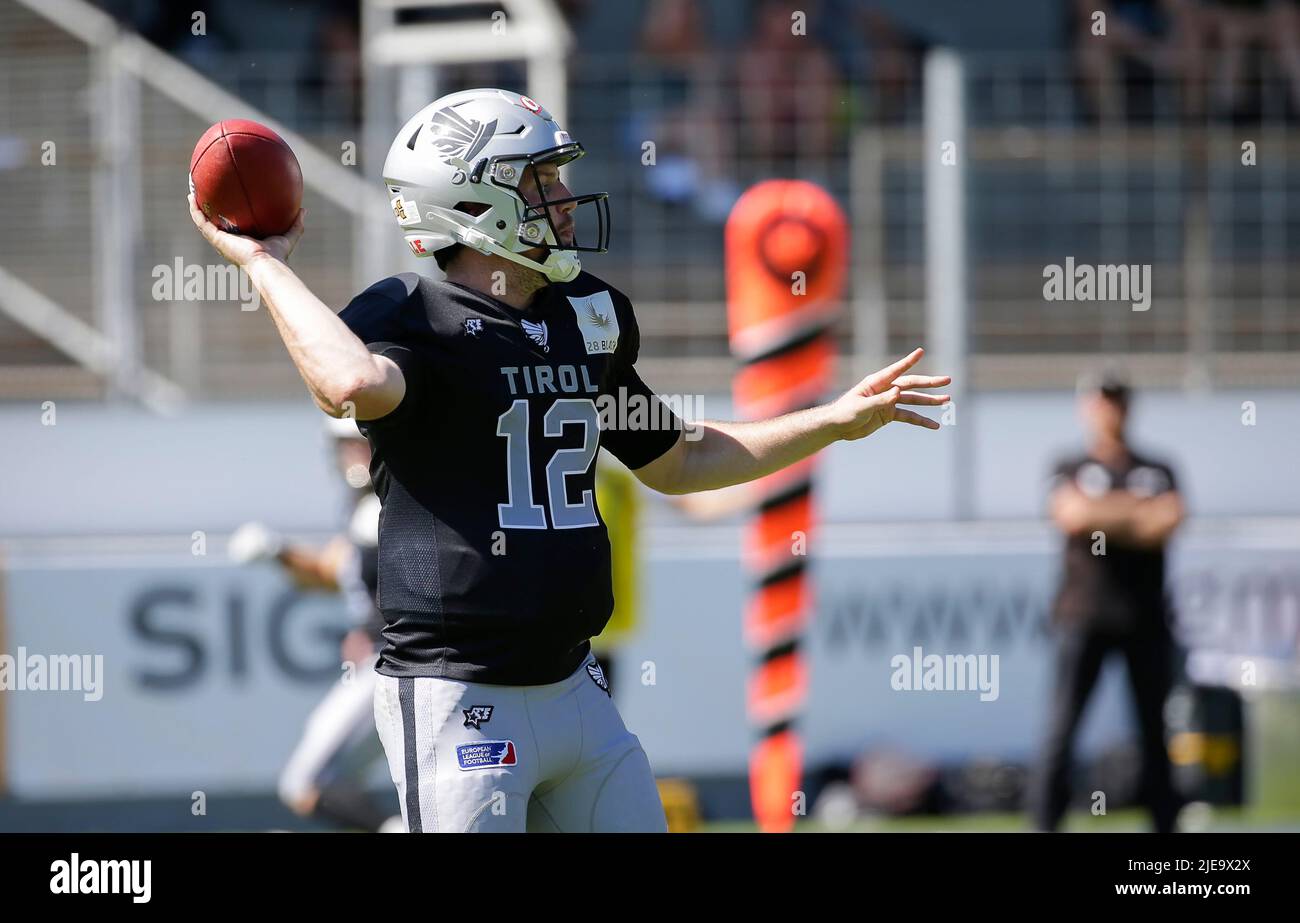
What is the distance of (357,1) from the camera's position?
31.4ft

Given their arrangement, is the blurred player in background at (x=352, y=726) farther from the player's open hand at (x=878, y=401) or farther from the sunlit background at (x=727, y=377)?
the player's open hand at (x=878, y=401)

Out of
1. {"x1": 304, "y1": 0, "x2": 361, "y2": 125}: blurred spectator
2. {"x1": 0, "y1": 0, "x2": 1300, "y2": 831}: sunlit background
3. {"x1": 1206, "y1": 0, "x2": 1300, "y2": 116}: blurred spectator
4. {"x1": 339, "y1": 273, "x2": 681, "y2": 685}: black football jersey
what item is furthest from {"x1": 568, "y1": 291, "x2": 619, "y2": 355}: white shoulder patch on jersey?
{"x1": 1206, "y1": 0, "x2": 1300, "y2": 116}: blurred spectator

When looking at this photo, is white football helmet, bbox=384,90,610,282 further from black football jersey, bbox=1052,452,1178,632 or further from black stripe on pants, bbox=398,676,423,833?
black football jersey, bbox=1052,452,1178,632

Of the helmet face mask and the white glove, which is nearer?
the helmet face mask

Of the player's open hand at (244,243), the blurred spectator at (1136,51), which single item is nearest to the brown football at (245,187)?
the player's open hand at (244,243)

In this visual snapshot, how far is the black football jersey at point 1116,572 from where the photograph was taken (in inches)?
282

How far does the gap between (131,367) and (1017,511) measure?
4.23 meters

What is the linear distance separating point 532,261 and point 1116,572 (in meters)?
4.46

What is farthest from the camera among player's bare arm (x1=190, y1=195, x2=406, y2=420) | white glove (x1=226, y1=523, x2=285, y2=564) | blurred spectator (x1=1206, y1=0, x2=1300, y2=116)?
blurred spectator (x1=1206, y1=0, x2=1300, y2=116)

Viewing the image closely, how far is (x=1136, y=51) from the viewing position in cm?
898

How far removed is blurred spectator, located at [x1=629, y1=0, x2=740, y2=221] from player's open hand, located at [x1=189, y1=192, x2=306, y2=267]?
5220 mm

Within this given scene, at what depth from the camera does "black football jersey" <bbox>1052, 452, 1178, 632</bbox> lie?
23.5 ft

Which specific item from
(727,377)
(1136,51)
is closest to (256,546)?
(727,377)
